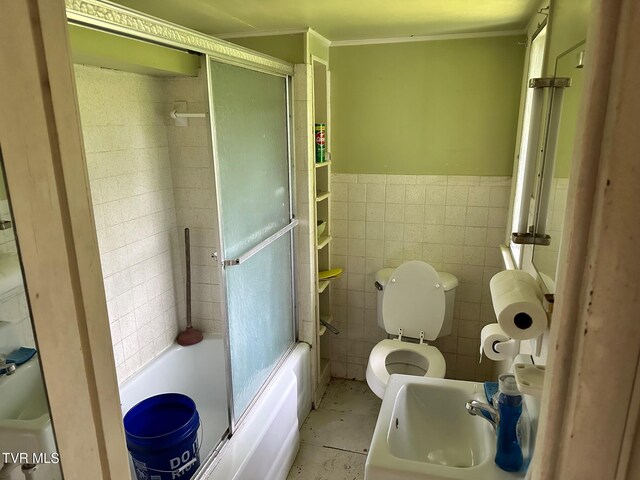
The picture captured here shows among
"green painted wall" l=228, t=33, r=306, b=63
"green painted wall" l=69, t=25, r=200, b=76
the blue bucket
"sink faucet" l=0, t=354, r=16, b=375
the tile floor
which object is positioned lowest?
the tile floor

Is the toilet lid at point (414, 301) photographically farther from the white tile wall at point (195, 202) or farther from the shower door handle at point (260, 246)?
the white tile wall at point (195, 202)

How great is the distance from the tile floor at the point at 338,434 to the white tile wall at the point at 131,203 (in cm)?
103

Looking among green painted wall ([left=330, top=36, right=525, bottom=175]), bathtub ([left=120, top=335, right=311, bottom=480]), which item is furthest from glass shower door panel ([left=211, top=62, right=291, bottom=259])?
bathtub ([left=120, top=335, right=311, bottom=480])

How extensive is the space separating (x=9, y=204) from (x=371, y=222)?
2.51m

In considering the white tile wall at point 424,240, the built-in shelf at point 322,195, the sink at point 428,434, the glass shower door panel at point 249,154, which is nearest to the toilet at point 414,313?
the white tile wall at point 424,240

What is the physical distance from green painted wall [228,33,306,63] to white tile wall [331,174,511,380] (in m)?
0.80

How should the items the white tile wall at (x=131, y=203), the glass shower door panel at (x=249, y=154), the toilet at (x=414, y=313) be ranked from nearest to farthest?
the glass shower door panel at (x=249, y=154) → the white tile wall at (x=131, y=203) → the toilet at (x=414, y=313)

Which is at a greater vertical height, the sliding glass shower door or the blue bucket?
the sliding glass shower door

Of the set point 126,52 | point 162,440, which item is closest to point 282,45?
point 126,52

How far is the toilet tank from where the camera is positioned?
2.71 m

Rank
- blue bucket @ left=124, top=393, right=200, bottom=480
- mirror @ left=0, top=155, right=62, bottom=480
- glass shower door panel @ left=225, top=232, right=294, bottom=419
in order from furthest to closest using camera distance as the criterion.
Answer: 1. glass shower door panel @ left=225, top=232, right=294, bottom=419
2. blue bucket @ left=124, top=393, right=200, bottom=480
3. mirror @ left=0, top=155, right=62, bottom=480

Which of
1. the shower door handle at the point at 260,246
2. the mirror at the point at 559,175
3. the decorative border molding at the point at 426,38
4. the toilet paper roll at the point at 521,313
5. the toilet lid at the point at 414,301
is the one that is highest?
the decorative border molding at the point at 426,38

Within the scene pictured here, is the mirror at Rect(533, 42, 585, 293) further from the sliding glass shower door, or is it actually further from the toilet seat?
the toilet seat

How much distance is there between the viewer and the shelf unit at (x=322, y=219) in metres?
2.72
